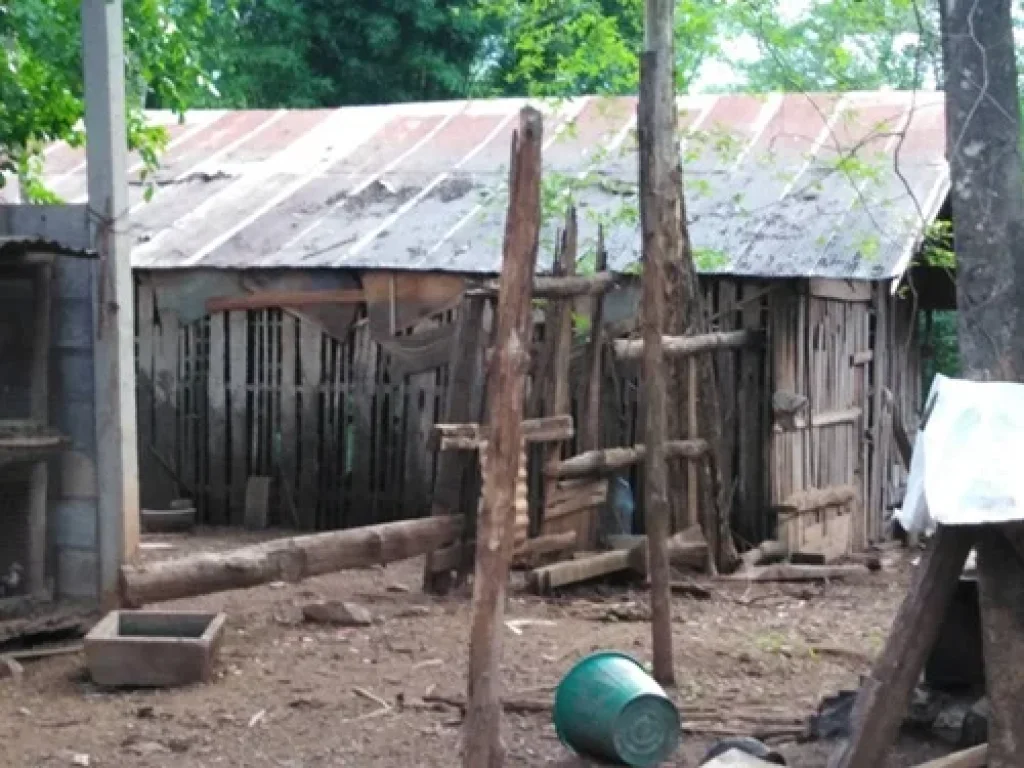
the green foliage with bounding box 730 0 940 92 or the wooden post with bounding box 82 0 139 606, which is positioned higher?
the green foliage with bounding box 730 0 940 92

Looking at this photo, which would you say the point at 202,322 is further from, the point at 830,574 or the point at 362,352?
the point at 830,574

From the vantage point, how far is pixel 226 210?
14.5m

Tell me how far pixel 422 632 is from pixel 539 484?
78.1 inches

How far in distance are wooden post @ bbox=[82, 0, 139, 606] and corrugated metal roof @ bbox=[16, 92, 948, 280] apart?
4.64 metres

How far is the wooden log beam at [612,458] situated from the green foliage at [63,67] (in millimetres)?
3339

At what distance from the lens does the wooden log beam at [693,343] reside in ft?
32.4

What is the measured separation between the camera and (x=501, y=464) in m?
5.08

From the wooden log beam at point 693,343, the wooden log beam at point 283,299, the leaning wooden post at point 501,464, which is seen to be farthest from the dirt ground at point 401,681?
the wooden log beam at point 283,299

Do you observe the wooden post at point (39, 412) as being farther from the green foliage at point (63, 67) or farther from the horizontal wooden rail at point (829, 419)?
the horizontal wooden rail at point (829, 419)

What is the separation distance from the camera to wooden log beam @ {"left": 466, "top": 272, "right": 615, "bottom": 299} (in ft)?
31.0

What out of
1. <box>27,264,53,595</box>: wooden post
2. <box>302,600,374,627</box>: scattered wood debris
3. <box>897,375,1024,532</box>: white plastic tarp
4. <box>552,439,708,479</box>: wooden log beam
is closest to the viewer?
<box>897,375,1024,532</box>: white plastic tarp

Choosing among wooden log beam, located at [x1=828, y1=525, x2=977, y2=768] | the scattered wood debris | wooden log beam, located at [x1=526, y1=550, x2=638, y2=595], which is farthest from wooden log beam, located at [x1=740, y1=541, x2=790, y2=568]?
wooden log beam, located at [x1=828, y1=525, x2=977, y2=768]

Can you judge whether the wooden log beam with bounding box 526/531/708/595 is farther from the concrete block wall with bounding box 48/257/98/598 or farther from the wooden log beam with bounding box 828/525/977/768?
the wooden log beam with bounding box 828/525/977/768

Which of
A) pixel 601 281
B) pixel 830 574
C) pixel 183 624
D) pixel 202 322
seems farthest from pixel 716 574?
pixel 202 322
